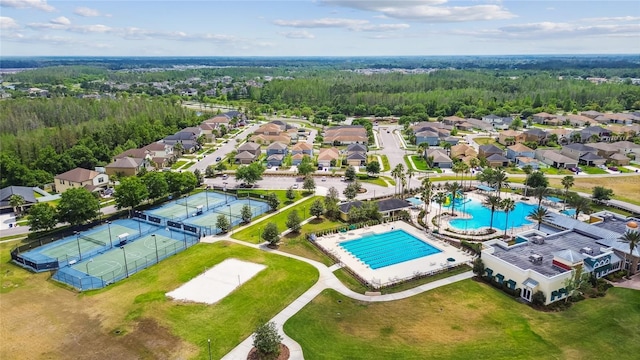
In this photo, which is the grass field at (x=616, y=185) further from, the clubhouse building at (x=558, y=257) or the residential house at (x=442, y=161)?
the clubhouse building at (x=558, y=257)

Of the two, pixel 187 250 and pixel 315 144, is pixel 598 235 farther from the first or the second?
pixel 315 144

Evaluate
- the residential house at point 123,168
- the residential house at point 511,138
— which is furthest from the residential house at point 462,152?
the residential house at point 123,168

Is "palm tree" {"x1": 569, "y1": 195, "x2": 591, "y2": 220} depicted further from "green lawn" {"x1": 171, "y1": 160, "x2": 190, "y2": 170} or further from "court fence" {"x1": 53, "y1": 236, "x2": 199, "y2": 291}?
"green lawn" {"x1": 171, "y1": 160, "x2": 190, "y2": 170}

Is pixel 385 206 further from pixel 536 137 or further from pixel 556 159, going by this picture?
pixel 536 137

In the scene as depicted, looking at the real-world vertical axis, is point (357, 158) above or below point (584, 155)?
below

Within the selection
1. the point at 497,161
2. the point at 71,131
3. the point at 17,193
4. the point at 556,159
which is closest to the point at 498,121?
the point at 556,159

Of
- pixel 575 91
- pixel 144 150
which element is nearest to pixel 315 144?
pixel 144 150

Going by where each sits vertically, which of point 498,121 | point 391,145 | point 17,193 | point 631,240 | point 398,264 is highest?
point 498,121
